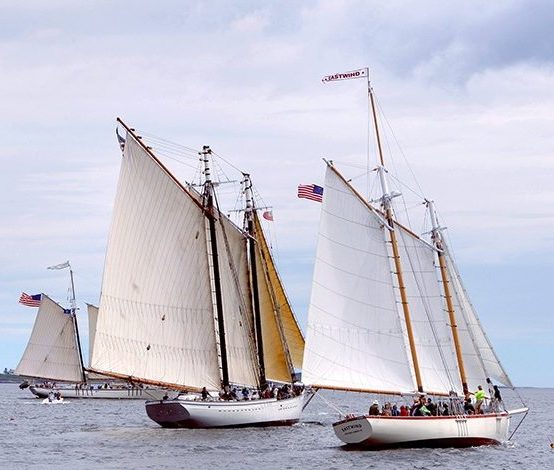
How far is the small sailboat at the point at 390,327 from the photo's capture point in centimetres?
6462

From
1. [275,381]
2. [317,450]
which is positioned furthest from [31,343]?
[317,450]

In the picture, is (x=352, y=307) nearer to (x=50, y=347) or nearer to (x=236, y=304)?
(x=236, y=304)

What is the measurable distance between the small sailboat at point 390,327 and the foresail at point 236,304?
20670 mm

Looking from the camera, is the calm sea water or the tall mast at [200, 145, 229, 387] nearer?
the calm sea water

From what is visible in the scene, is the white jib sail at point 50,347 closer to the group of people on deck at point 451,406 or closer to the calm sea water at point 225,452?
the calm sea water at point 225,452

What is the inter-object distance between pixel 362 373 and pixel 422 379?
473cm

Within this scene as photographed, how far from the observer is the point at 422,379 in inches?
2687

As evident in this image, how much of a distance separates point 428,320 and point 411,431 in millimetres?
7330

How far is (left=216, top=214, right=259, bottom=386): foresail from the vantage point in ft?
290

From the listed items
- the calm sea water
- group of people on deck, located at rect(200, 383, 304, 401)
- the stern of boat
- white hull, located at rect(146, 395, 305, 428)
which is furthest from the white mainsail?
the calm sea water

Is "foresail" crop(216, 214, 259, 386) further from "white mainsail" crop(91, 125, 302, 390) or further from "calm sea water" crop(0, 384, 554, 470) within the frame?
"calm sea water" crop(0, 384, 554, 470)

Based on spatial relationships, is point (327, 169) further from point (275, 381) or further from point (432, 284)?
point (275, 381)

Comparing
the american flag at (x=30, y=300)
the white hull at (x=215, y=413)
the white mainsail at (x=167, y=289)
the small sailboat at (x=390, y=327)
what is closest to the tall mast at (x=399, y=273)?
the small sailboat at (x=390, y=327)

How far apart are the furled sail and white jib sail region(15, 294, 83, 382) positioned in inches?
3347
